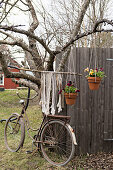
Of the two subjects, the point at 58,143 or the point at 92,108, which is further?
the point at 92,108

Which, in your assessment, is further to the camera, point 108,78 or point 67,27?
point 67,27

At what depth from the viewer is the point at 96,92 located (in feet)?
10.7

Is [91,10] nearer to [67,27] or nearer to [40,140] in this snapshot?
[67,27]

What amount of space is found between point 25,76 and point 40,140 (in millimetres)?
1211

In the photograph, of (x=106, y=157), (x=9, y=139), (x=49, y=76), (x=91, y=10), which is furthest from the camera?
(x=91, y=10)

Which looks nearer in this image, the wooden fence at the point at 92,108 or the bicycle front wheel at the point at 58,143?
the bicycle front wheel at the point at 58,143

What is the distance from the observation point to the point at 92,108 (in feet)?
10.7

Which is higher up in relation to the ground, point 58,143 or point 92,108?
point 92,108

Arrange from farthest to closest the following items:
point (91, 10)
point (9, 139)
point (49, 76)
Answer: point (91, 10), point (9, 139), point (49, 76)

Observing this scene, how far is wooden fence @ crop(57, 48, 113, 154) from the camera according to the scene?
320 centimetres

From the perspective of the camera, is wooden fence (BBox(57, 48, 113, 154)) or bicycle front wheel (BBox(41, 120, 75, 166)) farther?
wooden fence (BBox(57, 48, 113, 154))

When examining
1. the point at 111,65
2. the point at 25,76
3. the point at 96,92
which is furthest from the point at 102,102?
the point at 25,76

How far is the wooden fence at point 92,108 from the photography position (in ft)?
10.5

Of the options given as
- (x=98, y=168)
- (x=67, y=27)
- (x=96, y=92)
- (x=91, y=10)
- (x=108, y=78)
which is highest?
(x=91, y=10)
